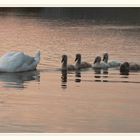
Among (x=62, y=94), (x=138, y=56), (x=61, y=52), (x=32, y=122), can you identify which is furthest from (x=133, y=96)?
(x=61, y=52)

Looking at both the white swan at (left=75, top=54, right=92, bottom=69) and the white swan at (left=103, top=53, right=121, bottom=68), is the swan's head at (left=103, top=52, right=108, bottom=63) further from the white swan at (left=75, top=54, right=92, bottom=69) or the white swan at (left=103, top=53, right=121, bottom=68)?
the white swan at (left=75, top=54, right=92, bottom=69)

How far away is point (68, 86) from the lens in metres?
10.1

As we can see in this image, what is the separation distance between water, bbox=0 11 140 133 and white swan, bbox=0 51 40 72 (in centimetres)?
13

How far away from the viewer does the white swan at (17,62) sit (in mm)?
11883

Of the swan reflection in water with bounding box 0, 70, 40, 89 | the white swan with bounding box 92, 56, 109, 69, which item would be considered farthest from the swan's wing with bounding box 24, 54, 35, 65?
the white swan with bounding box 92, 56, 109, 69

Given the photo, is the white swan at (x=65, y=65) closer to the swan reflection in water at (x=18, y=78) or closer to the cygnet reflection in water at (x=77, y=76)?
the cygnet reflection in water at (x=77, y=76)

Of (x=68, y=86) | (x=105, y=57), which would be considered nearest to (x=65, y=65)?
(x=105, y=57)

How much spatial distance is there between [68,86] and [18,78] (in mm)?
1500

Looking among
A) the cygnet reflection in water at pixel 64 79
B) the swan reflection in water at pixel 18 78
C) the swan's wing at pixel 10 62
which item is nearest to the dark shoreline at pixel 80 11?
the cygnet reflection in water at pixel 64 79

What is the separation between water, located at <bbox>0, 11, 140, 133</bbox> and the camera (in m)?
8.23

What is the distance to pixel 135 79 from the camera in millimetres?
10828

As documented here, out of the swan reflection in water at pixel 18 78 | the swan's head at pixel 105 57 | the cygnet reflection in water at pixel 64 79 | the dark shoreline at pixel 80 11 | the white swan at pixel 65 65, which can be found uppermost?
the dark shoreline at pixel 80 11

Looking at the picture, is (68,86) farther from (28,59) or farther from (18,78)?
(28,59)
